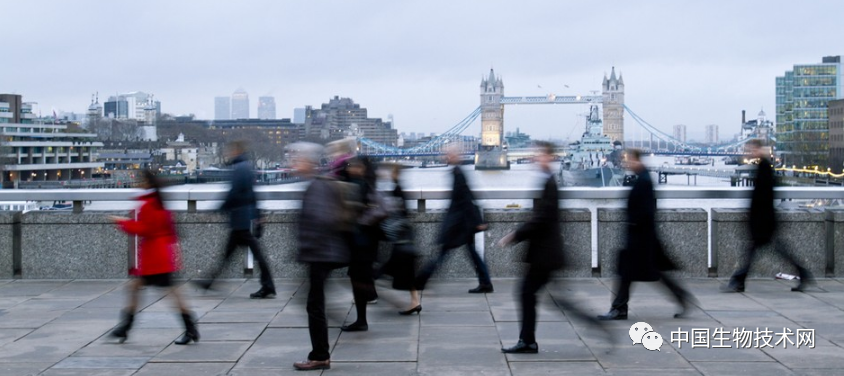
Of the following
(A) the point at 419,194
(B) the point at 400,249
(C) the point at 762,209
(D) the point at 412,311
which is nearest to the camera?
(B) the point at 400,249

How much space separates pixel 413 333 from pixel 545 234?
1.69 m

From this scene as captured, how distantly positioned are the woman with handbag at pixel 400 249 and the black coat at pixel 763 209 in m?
3.22

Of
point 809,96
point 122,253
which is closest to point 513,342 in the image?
point 122,253

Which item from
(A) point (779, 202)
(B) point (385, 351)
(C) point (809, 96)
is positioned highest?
(C) point (809, 96)

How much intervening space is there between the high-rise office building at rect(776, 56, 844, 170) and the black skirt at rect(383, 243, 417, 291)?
11036 centimetres

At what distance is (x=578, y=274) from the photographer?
10719 mm

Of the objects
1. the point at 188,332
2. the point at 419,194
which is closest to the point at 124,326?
the point at 188,332

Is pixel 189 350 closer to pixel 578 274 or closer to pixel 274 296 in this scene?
pixel 274 296

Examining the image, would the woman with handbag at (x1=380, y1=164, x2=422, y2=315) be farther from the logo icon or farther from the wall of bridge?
the wall of bridge

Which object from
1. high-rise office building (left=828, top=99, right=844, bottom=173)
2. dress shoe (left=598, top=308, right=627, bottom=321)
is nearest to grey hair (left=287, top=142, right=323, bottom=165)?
dress shoe (left=598, top=308, right=627, bottom=321)

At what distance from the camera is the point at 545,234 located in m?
6.75

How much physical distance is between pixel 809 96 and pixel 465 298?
12232 cm

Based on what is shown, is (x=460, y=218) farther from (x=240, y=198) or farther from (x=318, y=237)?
(x=318, y=237)

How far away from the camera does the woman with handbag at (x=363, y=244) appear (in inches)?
308
